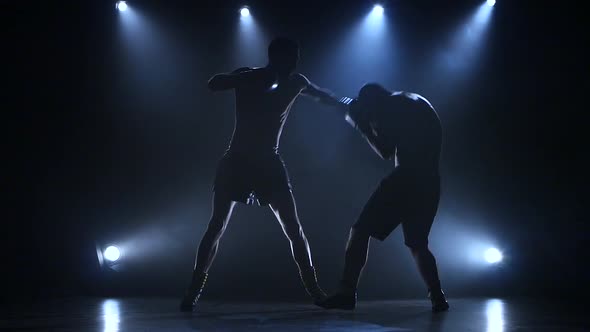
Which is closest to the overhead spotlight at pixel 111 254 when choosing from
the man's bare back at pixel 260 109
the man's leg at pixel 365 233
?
the man's bare back at pixel 260 109

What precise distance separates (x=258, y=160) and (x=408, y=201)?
1.11 meters

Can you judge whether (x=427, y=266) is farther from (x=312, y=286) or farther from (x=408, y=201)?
(x=312, y=286)

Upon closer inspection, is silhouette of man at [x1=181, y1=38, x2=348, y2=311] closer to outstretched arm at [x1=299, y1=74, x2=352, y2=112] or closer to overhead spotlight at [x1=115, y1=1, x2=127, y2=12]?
outstretched arm at [x1=299, y1=74, x2=352, y2=112]

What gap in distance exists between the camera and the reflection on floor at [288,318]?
2752 mm

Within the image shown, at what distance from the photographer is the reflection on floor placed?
9.03ft

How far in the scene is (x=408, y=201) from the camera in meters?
3.62

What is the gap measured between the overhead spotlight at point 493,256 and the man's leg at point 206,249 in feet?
10.5

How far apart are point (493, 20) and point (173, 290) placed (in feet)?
15.9

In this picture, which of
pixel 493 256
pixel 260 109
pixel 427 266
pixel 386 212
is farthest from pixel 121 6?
pixel 493 256

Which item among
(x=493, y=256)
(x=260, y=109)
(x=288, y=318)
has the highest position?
(x=260, y=109)

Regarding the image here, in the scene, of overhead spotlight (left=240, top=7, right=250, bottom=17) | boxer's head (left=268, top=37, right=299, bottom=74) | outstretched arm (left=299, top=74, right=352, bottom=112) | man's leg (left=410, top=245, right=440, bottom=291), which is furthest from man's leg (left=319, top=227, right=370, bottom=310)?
overhead spotlight (left=240, top=7, right=250, bottom=17)

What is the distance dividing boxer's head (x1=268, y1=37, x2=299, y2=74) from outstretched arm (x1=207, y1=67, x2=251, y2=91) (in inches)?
9.2

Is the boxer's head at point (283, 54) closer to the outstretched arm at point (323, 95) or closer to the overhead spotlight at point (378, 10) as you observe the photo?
the outstretched arm at point (323, 95)

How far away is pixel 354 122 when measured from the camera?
3.92m
